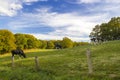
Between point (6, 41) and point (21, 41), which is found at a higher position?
point (21, 41)

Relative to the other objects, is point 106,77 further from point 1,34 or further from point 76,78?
point 1,34

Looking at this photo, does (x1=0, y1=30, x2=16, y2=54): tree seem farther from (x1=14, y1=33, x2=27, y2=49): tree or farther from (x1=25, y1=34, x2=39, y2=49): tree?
(x1=25, y1=34, x2=39, y2=49): tree

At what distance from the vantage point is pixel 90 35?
6639 inches

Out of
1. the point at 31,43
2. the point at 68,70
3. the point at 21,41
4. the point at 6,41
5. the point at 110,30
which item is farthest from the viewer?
the point at 31,43

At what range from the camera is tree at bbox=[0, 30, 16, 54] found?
130 m

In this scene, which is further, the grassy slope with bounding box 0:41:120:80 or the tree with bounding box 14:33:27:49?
the tree with bounding box 14:33:27:49

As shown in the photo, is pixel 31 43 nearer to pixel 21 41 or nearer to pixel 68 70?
pixel 21 41

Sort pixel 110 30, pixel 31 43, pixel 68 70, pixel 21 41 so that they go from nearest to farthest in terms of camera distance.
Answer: pixel 68 70 → pixel 110 30 → pixel 21 41 → pixel 31 43

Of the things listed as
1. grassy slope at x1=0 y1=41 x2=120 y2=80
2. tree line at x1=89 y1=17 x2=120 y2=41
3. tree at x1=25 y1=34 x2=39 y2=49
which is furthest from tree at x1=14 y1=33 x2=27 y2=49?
grassy slope at x1=0 y1=41 x2=120 y2=80

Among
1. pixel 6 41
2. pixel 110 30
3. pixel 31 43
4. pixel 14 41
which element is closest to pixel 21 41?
pixel 14 41

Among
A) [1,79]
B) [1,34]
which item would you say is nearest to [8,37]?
[1,34]

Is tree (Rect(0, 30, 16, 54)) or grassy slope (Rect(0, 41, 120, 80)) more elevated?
tree (Rect(0, 30, 16, 54))

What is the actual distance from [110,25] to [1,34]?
167ft

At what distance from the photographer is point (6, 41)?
13362 centimetres
